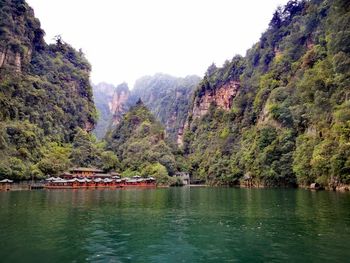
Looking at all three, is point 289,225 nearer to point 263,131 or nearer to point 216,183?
point 263,131

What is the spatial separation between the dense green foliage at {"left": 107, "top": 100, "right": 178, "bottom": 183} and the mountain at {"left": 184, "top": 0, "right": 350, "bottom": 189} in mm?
12695

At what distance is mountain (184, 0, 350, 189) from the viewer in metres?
55.4

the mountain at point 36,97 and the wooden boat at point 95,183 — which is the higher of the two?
the mountain at point 36,97

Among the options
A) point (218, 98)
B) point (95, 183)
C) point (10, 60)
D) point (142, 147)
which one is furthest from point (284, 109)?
point (10, 60)

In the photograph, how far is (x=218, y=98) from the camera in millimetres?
145500

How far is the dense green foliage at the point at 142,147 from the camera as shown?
4373 inches

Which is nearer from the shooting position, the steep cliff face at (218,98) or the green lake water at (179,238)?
the green lake water at (179,238)

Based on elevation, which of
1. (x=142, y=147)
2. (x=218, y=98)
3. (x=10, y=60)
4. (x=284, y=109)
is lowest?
(x=142, y=147)

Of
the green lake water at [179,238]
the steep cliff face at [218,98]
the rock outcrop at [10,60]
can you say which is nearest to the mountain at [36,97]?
the rock outcrop at [10,60]

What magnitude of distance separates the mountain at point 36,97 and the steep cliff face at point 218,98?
4476 cm

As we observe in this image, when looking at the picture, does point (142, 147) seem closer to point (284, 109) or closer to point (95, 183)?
point (95, 183)

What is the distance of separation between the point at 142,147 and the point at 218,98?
138 ft

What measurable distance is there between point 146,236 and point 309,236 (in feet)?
27.5

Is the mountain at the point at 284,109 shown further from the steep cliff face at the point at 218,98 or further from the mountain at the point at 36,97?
the mountain at the point at 36,97
